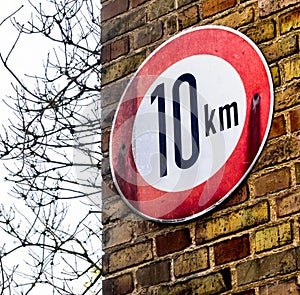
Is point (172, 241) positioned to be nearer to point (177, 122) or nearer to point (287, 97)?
point (177, 122)

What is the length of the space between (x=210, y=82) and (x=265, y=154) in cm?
30

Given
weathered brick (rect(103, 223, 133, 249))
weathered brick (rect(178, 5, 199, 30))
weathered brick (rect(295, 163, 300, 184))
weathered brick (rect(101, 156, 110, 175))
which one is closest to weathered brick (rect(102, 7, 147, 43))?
weathered brick (rect(178, 5, 199, 30))

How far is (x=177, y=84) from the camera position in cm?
299

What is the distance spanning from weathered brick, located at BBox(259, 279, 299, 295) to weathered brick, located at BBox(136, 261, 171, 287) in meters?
0.33

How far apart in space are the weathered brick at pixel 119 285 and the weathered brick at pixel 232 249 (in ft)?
1.02

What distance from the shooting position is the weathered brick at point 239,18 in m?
2.91

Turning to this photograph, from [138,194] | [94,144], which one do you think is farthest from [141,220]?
[94,144]

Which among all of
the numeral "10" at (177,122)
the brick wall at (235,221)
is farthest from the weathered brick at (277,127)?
the numeral "10" at (177,122)

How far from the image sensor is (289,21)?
2824 mm

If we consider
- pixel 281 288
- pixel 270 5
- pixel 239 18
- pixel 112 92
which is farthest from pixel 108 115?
pixel 281 288

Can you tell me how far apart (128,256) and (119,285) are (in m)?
0.09

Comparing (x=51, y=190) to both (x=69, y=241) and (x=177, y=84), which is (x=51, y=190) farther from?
(x=177, y=84)

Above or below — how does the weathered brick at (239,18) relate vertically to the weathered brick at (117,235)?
above

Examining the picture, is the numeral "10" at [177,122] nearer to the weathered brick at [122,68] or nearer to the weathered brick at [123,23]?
the weathered brick at [122,68]
